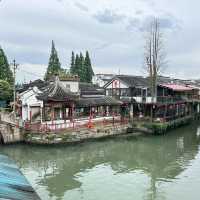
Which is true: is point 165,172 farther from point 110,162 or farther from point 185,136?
point 185,136

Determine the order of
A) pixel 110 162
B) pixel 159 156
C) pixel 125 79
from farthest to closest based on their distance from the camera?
1. pixel 125 79
2. pixel 159 156
3. pixel 110 162

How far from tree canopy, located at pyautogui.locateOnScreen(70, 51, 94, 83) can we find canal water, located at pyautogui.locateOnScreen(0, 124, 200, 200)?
136 feet

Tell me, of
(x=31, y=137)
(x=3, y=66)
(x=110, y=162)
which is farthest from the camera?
(x=3, y=66)

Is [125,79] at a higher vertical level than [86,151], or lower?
higher

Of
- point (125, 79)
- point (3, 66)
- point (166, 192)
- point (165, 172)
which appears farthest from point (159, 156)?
point (3, 66)

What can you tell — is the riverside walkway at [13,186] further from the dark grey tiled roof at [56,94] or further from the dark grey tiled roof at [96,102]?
the dark grey tiled roof at [96,102]

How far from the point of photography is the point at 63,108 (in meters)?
31.7

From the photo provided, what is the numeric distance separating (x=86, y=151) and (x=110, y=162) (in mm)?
3441

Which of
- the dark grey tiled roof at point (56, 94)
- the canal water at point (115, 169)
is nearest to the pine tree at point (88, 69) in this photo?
the dark grey tiled roof at point (56, 94)

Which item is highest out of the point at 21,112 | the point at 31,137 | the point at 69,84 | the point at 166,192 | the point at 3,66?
the point at 3,66

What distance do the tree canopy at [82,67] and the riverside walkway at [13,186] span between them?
5724 centimetres

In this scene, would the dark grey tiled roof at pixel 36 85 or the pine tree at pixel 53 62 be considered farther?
the pine tree at pixel 53 62

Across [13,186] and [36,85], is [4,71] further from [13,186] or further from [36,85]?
[13,186]

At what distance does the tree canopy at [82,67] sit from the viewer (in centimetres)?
7194
